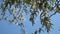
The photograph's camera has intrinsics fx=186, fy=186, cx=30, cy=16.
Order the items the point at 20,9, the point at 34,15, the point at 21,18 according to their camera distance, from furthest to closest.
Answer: the point at 21,18 < the point at 20,9 < the point at 34,15

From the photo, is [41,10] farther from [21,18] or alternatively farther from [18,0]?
[21,18]

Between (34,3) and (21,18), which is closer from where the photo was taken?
(34,3)

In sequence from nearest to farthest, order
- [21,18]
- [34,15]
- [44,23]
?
[44,23] → [34,15] → [21,18]

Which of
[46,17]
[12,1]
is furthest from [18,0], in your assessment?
[46,17]

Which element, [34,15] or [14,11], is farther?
[14,11]

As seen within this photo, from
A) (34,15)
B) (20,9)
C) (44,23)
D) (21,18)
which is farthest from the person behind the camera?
(21,18)

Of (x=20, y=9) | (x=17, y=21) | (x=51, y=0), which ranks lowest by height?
(x=17, y=21)

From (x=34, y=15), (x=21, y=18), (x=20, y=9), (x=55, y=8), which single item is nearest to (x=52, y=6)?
(x=55, y=8)

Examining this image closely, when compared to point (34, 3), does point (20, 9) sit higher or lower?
lower

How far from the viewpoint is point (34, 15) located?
2678 mm

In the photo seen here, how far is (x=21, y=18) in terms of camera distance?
3527 millimetres

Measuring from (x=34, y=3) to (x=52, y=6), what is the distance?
0.31 m

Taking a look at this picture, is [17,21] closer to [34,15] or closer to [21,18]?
[21,18]

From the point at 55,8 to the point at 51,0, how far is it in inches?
7.9
